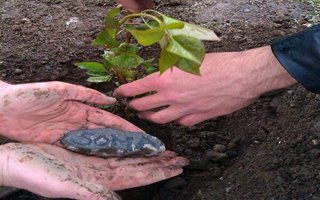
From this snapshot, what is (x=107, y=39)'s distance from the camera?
159cm

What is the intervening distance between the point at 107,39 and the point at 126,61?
9 centimetres

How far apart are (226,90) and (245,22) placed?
3.03 feet

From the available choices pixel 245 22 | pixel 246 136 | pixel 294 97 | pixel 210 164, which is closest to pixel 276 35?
pixel 245 22

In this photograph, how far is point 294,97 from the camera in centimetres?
197

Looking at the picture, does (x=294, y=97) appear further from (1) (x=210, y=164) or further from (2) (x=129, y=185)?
(2) (x=129, y=185)

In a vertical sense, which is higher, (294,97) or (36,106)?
(36,106)

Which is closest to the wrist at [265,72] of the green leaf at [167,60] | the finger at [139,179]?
the finger at [139,179]

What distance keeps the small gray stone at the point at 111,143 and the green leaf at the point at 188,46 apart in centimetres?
58

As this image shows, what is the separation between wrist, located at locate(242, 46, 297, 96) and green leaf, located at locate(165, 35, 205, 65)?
46 centimetres

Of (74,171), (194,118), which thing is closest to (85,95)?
(74,171)

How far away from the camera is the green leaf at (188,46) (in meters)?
1.11

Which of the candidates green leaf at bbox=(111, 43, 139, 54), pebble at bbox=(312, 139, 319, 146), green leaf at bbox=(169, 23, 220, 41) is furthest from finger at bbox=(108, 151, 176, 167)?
green leaf at bbox=(169, 23, 220, 41)

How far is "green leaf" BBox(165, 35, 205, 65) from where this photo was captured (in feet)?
3.66

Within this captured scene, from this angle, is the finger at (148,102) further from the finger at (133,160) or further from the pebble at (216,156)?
the pebble at (216,156)
